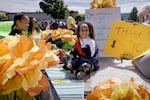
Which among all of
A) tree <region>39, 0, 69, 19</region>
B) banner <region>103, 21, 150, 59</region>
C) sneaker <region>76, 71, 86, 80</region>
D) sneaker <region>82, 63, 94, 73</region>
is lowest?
sneaker <region>76, 71, 86, 80</region>

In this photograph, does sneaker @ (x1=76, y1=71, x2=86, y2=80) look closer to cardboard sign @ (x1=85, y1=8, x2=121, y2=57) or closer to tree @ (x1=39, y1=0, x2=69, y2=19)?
cardboard sign @ (x1=85, y1=8, x2=121, y2=57)

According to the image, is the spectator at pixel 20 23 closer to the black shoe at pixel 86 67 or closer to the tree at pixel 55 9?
the black shoe at pixel 86 67

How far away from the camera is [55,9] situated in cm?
2991

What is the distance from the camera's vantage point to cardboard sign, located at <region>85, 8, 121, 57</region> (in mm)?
4980

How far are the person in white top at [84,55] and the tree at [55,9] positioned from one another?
2335cm

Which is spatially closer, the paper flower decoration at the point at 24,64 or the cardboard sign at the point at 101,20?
the paper flower decoration at the point at 24,64

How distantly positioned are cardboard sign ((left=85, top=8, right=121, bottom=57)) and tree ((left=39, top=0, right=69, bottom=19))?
2262 cm

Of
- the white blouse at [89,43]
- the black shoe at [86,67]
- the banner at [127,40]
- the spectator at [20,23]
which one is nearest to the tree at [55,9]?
the banner at [127,40]

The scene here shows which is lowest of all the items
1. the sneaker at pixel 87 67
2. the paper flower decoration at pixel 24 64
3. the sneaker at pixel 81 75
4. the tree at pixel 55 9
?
the sneaker at pixel 81 75

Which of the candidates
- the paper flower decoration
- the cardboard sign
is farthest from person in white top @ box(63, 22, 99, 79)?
the paper flower decoration

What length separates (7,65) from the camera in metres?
0.84

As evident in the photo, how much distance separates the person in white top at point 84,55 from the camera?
3.94 m

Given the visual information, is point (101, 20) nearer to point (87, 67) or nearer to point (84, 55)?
point (84, 55)

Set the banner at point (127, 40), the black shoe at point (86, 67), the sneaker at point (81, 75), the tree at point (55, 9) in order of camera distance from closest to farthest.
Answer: the sneaker at point (81, 75), the black shoe at point (86, 67), the banner at point (127, 40), the tree at point (55, 9)
